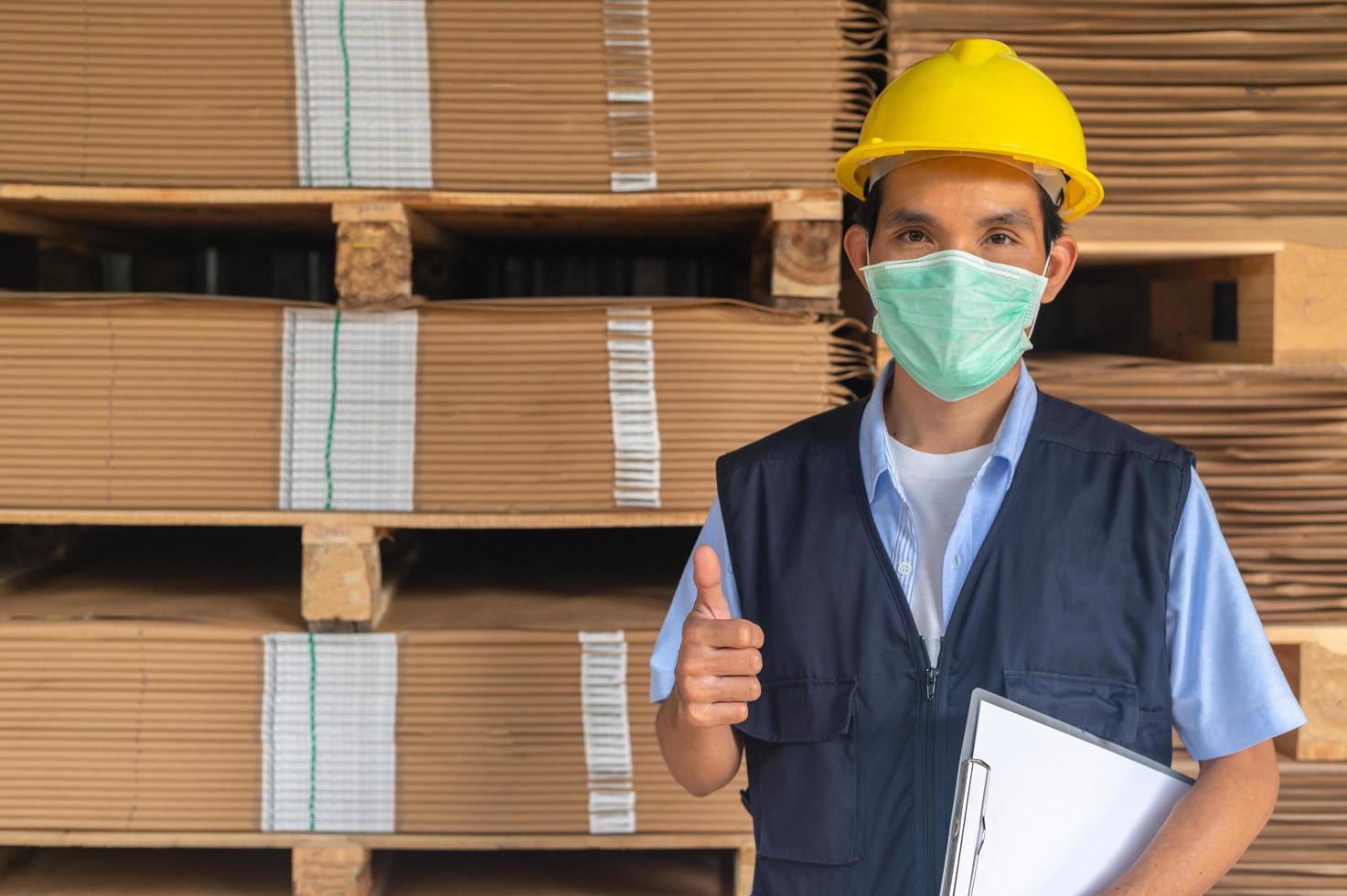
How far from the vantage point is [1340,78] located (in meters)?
2.57

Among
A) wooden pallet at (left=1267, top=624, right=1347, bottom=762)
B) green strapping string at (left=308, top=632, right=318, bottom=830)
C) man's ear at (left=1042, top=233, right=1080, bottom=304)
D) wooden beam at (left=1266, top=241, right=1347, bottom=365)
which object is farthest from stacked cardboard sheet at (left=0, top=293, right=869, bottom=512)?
wooden pallet at (left=1267, top=624, right=1347, bottom=762)

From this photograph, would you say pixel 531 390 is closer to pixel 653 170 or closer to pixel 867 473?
pixel 653 170

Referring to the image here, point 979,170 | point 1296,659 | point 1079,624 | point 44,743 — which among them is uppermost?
point 979,170

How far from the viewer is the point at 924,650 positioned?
165 cm

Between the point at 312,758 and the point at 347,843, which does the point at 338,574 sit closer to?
the point at 312,758

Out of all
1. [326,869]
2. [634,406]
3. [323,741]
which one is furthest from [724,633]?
[326,869]

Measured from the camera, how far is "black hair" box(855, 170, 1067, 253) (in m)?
1.83

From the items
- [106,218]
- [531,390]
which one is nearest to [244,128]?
[106,218]

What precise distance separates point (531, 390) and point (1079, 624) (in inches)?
55.6

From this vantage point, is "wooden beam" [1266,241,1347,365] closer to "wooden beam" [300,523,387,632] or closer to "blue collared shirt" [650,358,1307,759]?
"blue collared shirt" [650,358,1307,759]

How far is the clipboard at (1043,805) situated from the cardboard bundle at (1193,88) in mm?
1533

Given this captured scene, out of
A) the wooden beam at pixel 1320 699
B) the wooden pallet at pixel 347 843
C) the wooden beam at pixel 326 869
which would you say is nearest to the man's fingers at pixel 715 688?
the wooden pallet at pixel 347 843

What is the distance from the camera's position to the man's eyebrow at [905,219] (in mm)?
1736

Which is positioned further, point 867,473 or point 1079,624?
point 867,473
